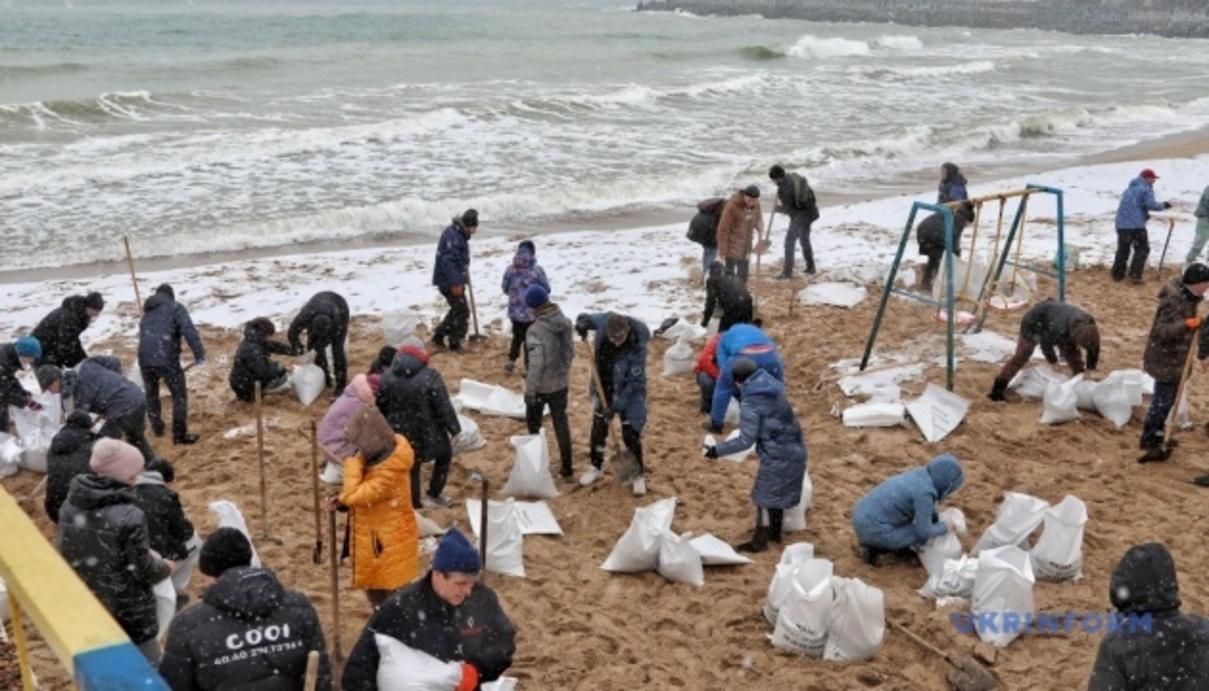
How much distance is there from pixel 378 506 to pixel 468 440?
2.89 meters

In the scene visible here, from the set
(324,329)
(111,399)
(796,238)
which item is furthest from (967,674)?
(796,238)

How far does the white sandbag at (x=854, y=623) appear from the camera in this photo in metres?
5.21

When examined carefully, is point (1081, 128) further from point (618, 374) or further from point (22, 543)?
point (22, 543)

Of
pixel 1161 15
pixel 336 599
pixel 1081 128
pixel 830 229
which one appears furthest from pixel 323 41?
pixel 1161 15

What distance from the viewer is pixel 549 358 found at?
7.24 m

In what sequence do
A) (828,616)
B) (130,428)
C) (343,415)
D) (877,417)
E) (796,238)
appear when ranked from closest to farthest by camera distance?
(828,616) < (343,415) < (130,428) < (877,417) < (796,238)

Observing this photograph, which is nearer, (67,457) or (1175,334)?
(67,457)

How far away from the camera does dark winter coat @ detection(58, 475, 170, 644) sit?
167 inches

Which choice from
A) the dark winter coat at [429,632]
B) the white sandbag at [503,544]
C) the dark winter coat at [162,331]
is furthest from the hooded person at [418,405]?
the dark winter coat at [429,632]

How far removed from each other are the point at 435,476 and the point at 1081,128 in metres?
24.9

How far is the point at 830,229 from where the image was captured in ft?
49.9

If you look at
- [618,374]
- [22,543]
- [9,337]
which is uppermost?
[22,543]

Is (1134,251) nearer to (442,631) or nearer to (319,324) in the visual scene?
(319,324)

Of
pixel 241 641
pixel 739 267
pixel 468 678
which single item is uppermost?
pixel 241 641
